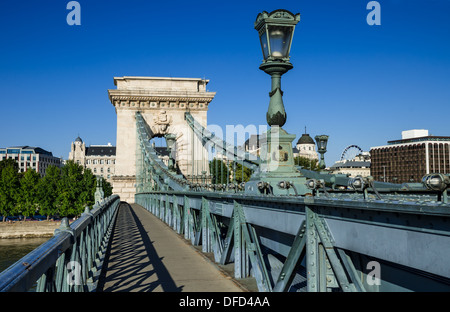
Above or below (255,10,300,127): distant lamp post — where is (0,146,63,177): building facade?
above

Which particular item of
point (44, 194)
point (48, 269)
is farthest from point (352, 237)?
point (44, 194)

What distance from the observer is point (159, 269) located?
9.55 metres

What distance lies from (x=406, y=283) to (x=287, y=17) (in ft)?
17.7

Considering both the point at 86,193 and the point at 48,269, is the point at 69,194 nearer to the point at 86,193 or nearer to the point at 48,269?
the point at 86,193

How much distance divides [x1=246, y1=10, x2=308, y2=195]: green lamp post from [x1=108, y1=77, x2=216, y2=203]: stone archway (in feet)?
172

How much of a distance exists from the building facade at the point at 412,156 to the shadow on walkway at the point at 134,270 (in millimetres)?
111885

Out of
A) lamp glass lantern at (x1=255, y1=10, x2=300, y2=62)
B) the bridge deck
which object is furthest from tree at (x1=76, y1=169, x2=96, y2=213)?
lamp glass lantern at (x1=255, y1=10, x2=300, y2=62)

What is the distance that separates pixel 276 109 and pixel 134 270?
454 centimetres

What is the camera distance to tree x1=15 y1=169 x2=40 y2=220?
7650 centimetres

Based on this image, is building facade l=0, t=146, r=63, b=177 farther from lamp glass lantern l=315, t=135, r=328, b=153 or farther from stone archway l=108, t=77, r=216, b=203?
lamp glass lantern l=315, t=135, r=328, b=153

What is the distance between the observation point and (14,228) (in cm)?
6562

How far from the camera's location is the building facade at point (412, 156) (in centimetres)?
11913

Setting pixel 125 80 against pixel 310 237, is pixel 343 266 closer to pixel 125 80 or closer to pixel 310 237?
pixel 310 237

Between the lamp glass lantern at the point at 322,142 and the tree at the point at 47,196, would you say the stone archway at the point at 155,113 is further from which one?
the lamp glass lantern at the point at 322,142
